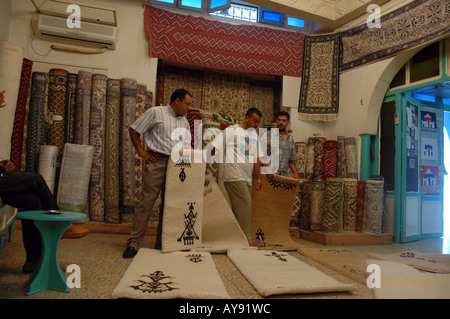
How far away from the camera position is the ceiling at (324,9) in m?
4.96

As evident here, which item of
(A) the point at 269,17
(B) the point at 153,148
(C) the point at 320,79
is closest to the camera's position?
(B) the point at 153,148

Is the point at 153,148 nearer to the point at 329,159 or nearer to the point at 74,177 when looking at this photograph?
the point at 74,177

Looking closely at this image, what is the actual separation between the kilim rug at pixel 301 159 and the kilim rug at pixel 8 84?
13.0ft

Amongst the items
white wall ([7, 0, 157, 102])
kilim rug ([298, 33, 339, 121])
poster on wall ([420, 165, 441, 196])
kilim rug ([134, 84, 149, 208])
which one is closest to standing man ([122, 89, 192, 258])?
kilim rug ([134, 84, 149, 208])

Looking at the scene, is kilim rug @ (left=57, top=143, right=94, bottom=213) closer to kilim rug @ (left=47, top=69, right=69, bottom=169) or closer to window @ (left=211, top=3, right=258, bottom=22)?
kilim rug @ (left=47, top=69, right=69, bottom=169)

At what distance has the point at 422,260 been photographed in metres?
3.43

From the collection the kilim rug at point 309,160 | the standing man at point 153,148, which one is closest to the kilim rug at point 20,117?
the standing man at point 153,148

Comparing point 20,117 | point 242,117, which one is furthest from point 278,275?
point 242,117

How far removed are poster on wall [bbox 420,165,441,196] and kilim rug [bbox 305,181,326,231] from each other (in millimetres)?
1751

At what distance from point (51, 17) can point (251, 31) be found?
3.16 m

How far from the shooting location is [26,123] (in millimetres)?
4145

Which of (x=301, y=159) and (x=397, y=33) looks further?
(x=301, y=159)

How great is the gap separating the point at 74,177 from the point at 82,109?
97 cm
